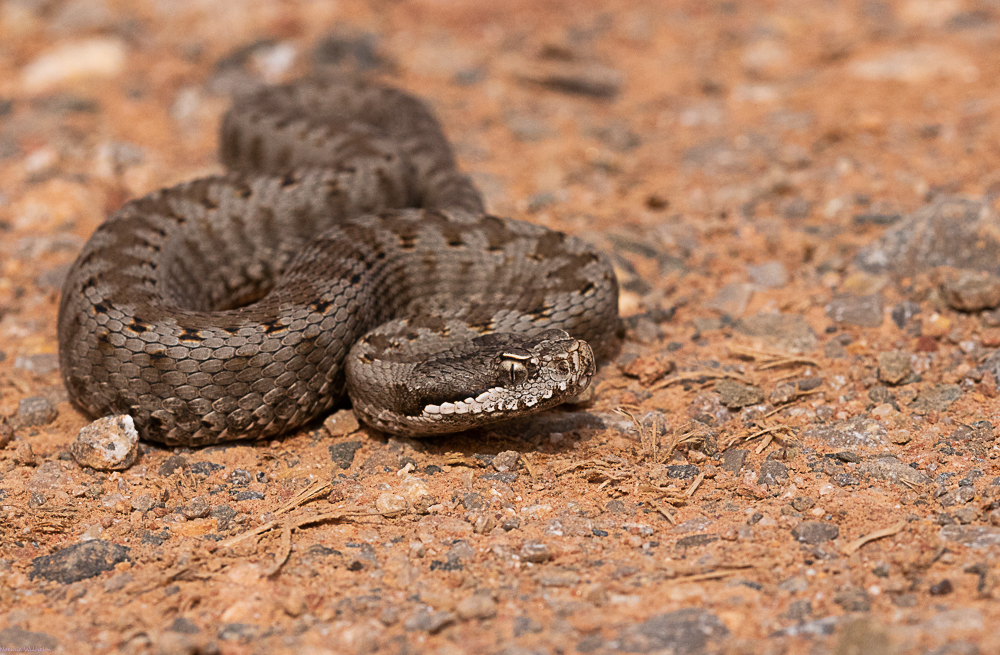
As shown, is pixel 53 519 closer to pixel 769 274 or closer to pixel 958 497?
pixel 958 497

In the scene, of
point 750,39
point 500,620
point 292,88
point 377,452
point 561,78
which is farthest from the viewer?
point 750,39

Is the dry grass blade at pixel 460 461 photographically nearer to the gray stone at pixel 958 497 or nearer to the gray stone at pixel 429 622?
the gray stone at pixel 429 622

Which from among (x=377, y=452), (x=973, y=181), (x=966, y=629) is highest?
(x=973, y=181)

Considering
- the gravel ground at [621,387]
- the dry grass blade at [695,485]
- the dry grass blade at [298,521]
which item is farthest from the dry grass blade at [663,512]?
the dry grass blade at [298,521]

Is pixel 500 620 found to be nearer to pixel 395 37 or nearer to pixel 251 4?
pixel 395 37

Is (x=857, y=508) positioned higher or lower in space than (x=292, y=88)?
lower

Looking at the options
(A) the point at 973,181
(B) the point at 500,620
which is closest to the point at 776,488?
(B) the point at 500,620

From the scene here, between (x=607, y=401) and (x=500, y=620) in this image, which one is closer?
(x=500, y=620)
